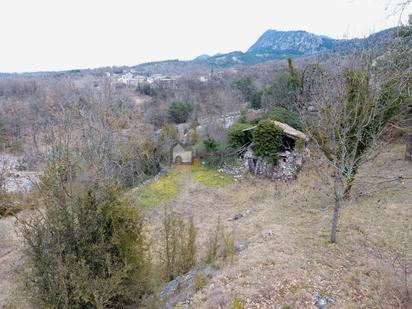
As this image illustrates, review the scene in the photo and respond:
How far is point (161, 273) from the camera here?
20.1ft

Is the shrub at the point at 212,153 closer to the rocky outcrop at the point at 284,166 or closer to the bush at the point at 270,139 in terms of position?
the rocky outcrop at the point at 284,166

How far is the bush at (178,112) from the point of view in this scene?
30.7m

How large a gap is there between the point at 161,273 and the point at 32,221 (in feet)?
9.51

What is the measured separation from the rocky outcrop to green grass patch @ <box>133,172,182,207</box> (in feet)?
15.0

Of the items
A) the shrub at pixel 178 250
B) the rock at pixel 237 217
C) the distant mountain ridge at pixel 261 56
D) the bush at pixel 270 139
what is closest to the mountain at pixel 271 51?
the distant mountain ridge at pixel 261 56

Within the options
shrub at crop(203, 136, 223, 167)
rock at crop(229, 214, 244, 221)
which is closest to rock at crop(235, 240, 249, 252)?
rock at crop(229, 214, 244, 221)

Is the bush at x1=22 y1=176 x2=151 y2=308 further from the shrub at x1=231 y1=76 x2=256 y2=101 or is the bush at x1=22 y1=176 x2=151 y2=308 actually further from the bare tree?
the shrub at x1=231 y1=76 x2=256 y2=101

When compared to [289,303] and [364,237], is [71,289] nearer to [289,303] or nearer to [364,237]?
[289,303]

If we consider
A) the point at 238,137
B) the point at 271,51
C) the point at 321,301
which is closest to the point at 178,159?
the point at 238,137

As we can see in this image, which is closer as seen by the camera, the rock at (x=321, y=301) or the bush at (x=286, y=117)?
the rock at (x=321, y=301)

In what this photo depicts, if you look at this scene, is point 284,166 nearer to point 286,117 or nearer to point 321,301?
point 286,117

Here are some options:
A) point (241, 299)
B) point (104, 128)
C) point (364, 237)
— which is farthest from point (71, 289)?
point (104, 128)

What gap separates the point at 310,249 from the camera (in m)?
6.43

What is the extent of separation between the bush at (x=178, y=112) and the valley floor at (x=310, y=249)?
64.2ft
